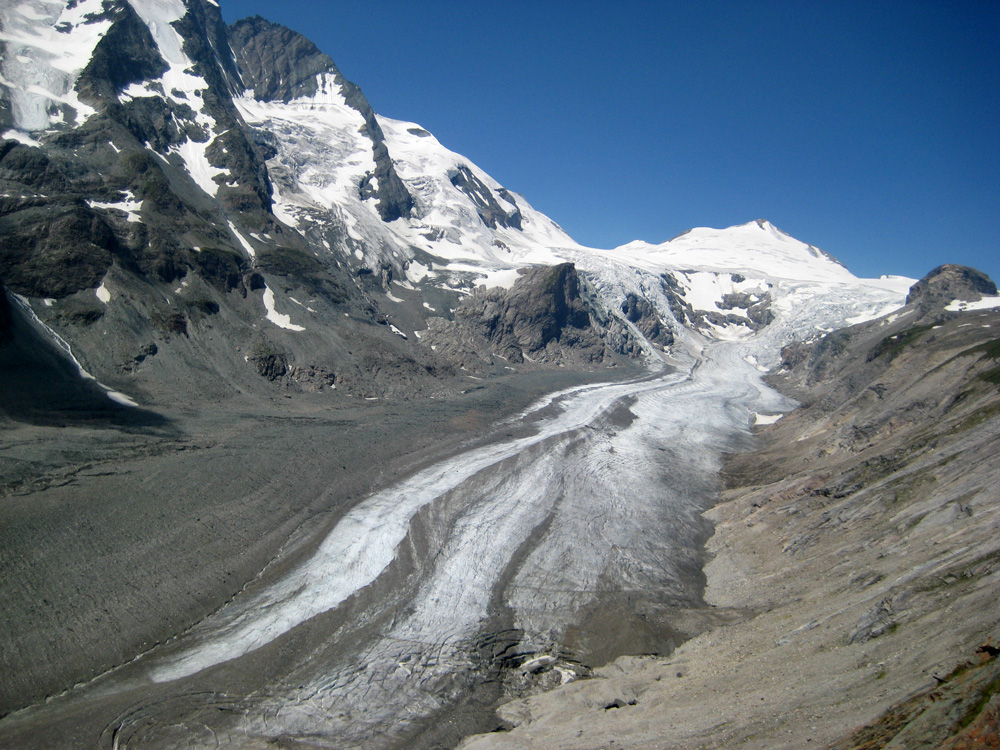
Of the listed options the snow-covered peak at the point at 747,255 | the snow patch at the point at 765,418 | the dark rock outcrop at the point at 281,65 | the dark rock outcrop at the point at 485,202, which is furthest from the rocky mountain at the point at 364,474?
the snow-covered peak at the point at 747,255

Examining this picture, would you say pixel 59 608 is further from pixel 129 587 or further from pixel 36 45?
pixel 36 45

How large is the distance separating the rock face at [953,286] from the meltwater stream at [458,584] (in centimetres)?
5519

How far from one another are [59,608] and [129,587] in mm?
1696

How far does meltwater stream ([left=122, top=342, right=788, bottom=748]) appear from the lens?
1428 cm

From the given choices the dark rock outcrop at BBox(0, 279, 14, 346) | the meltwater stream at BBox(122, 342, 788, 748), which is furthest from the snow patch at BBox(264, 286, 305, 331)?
the meltwater stream at BBox(122, 342, 788, 748)

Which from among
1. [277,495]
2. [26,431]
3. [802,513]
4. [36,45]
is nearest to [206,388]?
[26,431]

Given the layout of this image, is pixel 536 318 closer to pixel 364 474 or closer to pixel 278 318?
pixel 278 318

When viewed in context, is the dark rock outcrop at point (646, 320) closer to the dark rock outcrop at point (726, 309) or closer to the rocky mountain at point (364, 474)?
the dark rock outcrop at point (726, 309)

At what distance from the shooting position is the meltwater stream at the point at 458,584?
1428cm

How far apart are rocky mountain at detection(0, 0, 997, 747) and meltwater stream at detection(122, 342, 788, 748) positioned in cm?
13

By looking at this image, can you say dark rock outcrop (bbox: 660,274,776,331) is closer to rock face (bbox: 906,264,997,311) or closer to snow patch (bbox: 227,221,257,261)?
rock face (bbox: 906,264,997,311)

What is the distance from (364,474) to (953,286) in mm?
78065

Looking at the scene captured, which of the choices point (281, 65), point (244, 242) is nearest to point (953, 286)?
point (244, 242)

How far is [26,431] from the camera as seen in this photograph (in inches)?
990
